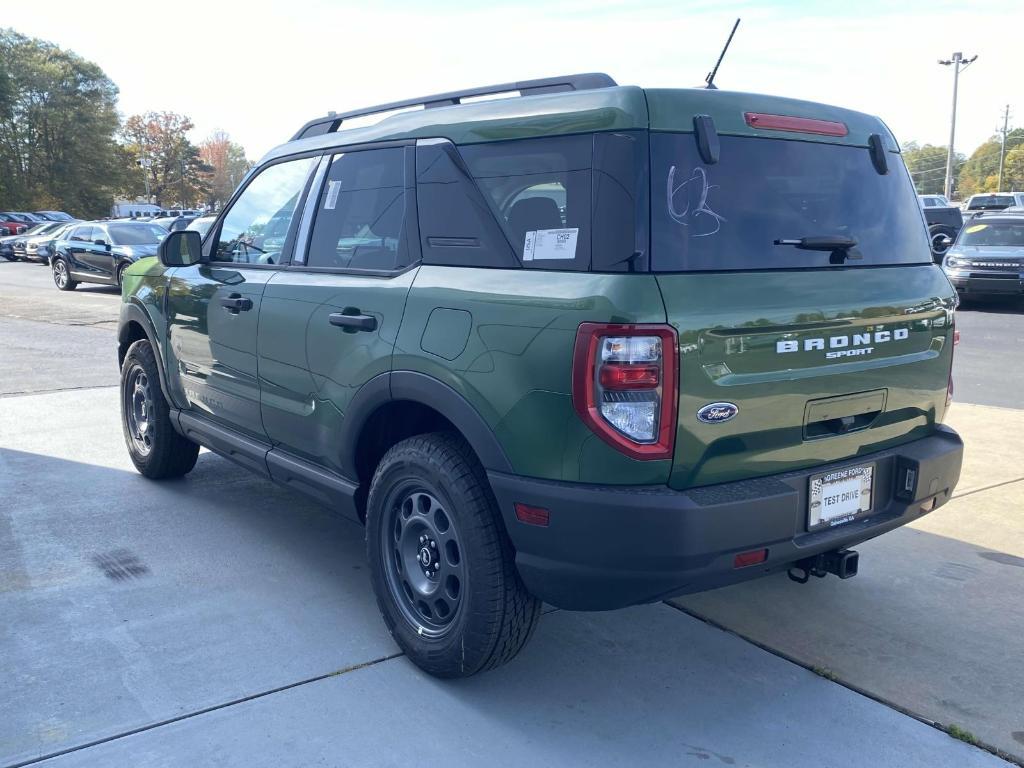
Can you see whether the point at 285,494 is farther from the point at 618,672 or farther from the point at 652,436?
the point at 652,436

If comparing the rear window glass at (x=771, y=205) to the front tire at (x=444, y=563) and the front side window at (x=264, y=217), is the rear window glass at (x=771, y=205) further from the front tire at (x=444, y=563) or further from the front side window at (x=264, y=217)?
the front side window at (x=264, y=217)

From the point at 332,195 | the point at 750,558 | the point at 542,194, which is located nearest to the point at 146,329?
the point at 332,195

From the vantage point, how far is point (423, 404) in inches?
126

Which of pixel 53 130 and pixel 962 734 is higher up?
pixel 53 130

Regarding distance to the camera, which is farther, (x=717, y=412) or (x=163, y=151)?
(x=163, y=151)

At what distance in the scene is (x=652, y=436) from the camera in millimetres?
2615

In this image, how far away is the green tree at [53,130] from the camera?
62.0 m

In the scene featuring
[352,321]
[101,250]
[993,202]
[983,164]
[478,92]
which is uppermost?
[983,164]

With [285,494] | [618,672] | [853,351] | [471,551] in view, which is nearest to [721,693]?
[618,672]

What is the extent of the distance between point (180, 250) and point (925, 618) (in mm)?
3892

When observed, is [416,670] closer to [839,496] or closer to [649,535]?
[649,535]

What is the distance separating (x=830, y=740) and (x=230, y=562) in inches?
108

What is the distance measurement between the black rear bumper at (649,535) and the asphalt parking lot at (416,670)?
0.53 metres

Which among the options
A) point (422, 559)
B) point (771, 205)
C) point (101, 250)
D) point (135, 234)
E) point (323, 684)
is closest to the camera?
point (771, 205)
